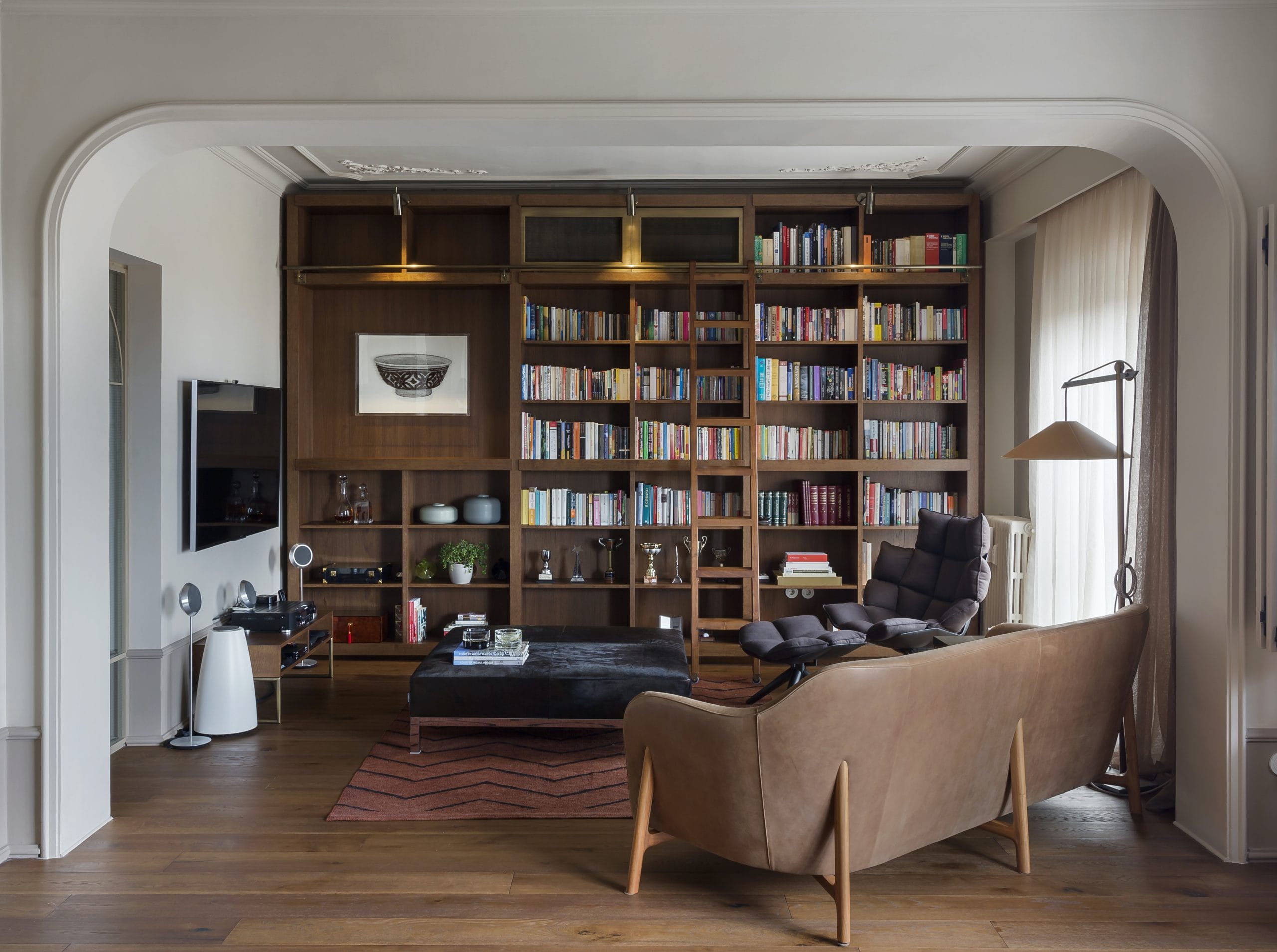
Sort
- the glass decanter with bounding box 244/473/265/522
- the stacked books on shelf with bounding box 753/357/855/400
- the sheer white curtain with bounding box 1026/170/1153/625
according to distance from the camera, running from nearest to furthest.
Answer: the sheer white curtain with bounding box 1026/170/1153/625
the glass decanter with bounding box 244/473/265/522
the stacked books on shelf with bounding box 753/357/855/400

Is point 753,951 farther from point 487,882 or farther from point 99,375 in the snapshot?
point 99,375

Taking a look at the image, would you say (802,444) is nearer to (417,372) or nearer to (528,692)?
(417,372)

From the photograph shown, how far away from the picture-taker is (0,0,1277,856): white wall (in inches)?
123

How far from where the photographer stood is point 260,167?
5430mm

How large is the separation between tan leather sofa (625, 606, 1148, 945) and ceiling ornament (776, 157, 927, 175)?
3.31m

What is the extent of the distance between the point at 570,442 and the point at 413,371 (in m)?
1.14

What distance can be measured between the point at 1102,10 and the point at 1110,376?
4.53 ft

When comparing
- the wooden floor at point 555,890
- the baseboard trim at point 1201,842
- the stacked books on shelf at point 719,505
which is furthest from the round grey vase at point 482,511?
the baseboard trim at point 1201,842

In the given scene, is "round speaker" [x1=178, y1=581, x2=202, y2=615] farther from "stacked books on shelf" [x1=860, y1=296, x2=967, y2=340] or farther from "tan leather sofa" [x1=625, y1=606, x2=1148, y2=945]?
"stacked books on shelf" [x1=860, y1=296, x2=967, y2=340]

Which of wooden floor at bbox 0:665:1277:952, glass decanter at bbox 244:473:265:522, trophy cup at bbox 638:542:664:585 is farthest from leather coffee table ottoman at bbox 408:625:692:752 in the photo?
trophy cup at bbox 638:542:664:585

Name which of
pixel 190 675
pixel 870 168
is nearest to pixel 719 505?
pixel 870 168

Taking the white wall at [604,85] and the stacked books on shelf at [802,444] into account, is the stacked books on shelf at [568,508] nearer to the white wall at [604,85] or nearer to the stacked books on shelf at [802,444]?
the stacked books on shelf at [802,444]

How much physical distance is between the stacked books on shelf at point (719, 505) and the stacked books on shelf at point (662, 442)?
1.05ft

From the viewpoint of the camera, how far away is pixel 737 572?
5.71 metres
